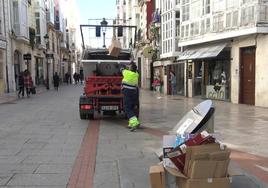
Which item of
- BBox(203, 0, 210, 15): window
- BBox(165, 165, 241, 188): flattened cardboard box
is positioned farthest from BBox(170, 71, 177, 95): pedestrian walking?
BBox(165, 165, 241, 188): flattened cardboard box

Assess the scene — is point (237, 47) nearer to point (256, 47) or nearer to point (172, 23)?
point (256, 47)

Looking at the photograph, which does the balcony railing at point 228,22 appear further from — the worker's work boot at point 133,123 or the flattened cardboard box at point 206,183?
the flattened cardboard box at point 206,183

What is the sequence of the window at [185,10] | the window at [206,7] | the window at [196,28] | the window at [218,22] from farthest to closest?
the window at [185,10]
the window at [196,28]
the window at [206,7]
the window at [218,22]

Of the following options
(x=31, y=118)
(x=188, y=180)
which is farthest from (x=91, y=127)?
(x=188, y=180)

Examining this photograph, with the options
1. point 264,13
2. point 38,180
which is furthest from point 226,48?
point 38,180

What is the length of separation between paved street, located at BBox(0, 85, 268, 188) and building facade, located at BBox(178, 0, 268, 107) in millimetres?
5130

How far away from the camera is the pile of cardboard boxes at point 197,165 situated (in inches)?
180

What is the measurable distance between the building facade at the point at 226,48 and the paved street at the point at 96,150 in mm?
5130

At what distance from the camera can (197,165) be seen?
4574 mm

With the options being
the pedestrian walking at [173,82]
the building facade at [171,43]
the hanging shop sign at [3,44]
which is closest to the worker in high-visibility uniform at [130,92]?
the building facade at [171,43]

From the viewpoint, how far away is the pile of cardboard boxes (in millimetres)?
4582

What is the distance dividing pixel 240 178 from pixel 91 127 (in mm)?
6428

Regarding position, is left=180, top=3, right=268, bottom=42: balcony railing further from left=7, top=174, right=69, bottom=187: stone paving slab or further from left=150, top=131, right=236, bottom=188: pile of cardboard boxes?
left=150, top=131, right=236, bottom=188: pile of cardboard boxes

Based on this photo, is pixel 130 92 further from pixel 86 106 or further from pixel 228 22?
pixel 228 22
